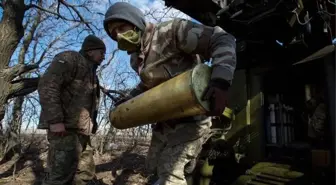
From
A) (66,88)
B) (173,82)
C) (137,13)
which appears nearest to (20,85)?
(66,88)

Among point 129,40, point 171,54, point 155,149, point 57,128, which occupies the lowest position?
point 155,149

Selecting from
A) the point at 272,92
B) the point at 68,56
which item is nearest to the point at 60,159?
the point at 68,56

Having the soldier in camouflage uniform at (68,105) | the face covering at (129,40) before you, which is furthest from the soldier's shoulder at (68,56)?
the face covering at (129,40)

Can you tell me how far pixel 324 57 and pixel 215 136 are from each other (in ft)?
6.28

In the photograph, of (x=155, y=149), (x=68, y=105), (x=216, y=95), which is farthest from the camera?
(x=68, y=105)

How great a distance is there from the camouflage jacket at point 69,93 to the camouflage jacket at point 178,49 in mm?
1176

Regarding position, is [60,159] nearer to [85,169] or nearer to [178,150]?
[85,169]

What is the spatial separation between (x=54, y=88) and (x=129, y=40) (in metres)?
1.36

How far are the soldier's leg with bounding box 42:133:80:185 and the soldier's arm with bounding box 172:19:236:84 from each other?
1858 millimetres

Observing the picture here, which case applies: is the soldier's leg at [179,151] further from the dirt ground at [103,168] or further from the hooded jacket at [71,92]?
the dirt ground at [103,168]

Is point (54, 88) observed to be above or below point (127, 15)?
below

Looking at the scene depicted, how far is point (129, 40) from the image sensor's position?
2.29m

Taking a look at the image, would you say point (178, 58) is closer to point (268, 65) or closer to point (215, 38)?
point (215, 38)

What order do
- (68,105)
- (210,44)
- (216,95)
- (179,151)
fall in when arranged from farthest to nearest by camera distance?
1. (68,105)
2. (179,151)
3. (210,44)
4. (216,95)
